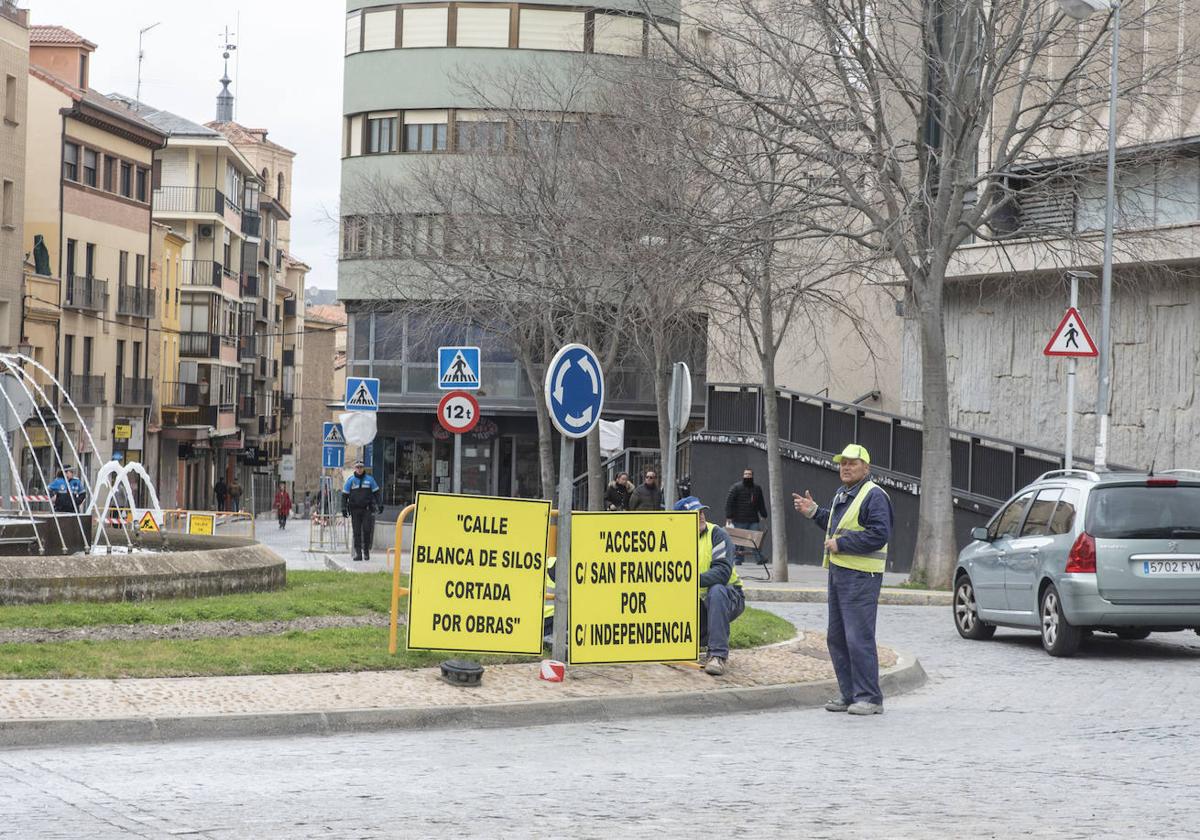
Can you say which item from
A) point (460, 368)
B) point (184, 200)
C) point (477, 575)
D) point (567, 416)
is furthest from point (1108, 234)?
point (184, 200)

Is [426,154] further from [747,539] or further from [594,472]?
[747,539]

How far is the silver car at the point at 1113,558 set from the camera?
16.8 metres

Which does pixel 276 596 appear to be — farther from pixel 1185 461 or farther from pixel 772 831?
pixel 1185 461

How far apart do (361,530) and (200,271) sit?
6614 cm

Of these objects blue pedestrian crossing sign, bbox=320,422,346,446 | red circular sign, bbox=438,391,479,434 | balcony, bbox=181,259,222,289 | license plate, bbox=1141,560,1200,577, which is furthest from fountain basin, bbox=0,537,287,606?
balcony, bbox=181,259,222,289

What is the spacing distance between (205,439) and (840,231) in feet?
239

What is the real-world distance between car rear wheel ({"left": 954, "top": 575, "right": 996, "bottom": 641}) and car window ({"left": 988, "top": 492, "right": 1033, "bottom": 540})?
26.8 inches

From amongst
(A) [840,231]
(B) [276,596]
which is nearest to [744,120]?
(A) [840,231]

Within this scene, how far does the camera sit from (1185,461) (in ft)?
99.5

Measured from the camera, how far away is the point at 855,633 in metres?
12.9

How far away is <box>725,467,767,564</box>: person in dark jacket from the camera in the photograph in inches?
1329

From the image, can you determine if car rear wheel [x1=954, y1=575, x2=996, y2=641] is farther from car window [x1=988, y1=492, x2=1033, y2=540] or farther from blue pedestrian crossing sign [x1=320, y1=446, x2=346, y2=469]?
blue pedestrian crossing sign [x1=320, y1=446, x2=346, y2=469]

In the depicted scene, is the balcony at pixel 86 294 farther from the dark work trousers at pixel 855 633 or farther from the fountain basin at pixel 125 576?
the dark work trousers at pixel 855 633

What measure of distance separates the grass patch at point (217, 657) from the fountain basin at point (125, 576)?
2.10m
